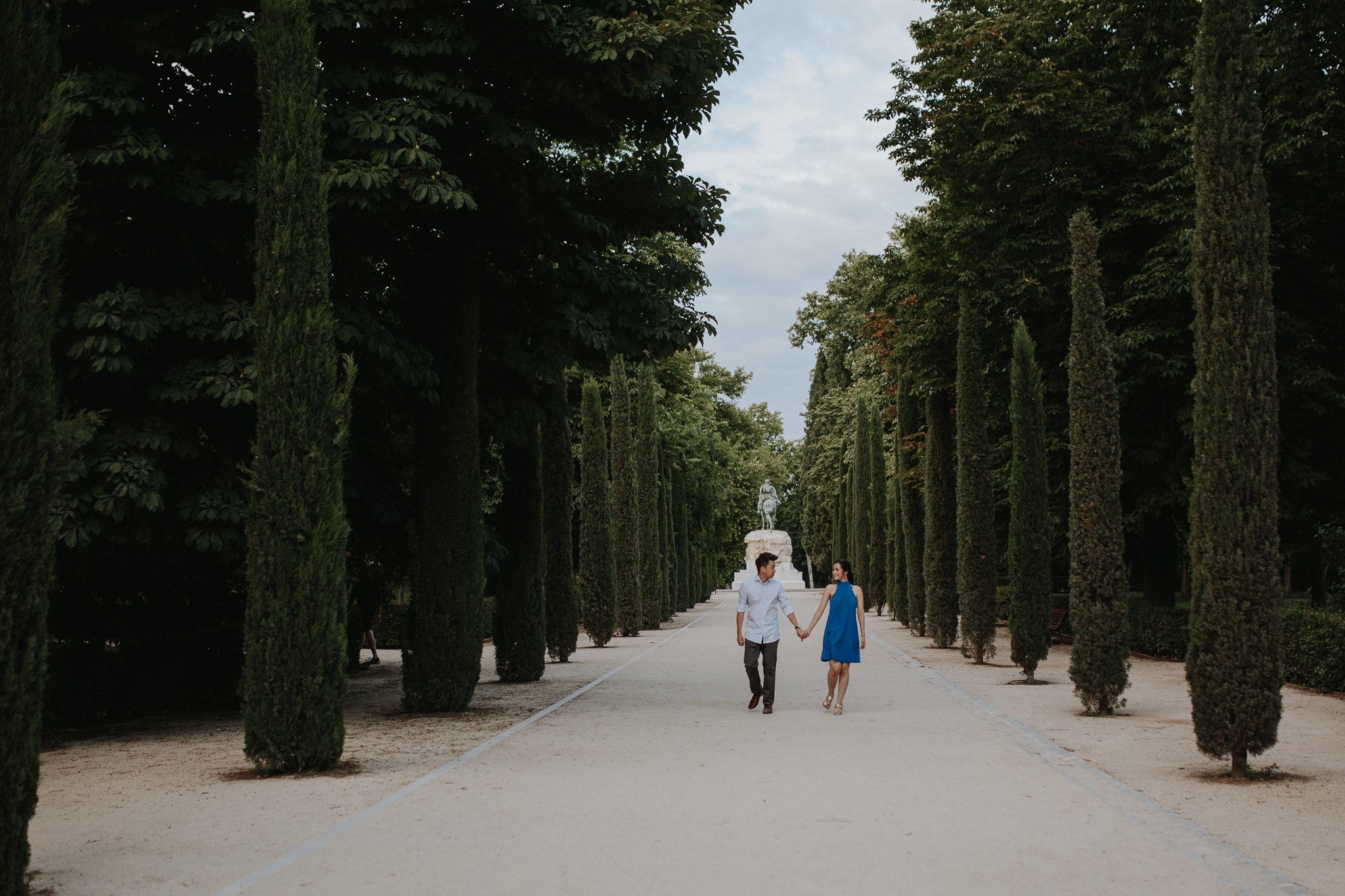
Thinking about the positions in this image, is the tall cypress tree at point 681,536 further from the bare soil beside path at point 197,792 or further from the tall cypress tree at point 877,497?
the bare soil beside path at point 197,792

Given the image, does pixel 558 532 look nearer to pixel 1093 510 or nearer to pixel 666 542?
pixel 1093 510

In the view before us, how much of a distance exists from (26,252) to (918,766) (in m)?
7.71

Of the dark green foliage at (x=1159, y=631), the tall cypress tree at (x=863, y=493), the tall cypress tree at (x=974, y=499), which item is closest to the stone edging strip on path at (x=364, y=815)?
the tall cypress tree at (x=974, y=499)

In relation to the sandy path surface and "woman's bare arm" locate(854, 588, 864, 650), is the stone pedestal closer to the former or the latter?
"woman's bare arm" locate(854, 588, 864, 650)

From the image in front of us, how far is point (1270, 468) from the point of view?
30.6 ft

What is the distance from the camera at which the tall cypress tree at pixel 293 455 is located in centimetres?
965

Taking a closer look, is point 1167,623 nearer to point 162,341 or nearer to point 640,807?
point 640,807

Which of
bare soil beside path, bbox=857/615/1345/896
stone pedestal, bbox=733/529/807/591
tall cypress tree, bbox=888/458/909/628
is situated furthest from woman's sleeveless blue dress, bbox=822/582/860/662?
stone pedestal, bbox=733/529/807/591

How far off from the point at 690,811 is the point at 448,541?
283 inches

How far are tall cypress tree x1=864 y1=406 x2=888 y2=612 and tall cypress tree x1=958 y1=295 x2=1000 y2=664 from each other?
18.1m

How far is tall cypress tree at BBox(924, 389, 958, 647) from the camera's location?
24.5m

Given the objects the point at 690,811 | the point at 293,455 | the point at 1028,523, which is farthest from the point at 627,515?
the point at 690,811

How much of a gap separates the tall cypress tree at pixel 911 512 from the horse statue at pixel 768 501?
4696 centimetres

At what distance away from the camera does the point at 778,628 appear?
44.8ft
